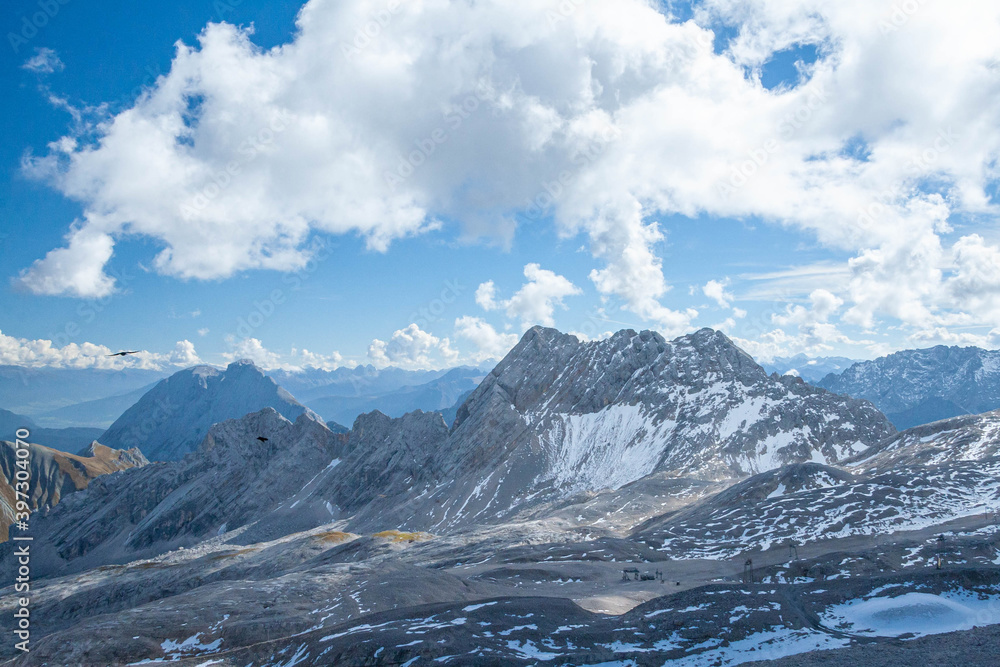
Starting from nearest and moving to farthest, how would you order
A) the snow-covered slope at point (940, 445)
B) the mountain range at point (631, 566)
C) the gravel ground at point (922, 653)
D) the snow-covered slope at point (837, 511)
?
the gravel ground at point (922, 653) < the mountain range at point (631, 566) < the snow-covered slope at point (837, 511) < the snow-covered slope at point (940, 445)

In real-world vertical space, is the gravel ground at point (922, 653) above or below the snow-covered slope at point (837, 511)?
above

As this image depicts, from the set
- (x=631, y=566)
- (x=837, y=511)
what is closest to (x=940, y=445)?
(x=837, y=511)

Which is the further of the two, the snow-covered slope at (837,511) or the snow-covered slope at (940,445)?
the snow-covered slope at (940,445)

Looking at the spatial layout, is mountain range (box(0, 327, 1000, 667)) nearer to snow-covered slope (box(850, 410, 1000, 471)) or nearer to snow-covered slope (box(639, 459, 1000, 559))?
snow-covered slope (box(639, 459, 1000, 559))

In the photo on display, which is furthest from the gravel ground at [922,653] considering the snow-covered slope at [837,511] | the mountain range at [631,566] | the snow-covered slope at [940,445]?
the snow-covered slope at [940,445]

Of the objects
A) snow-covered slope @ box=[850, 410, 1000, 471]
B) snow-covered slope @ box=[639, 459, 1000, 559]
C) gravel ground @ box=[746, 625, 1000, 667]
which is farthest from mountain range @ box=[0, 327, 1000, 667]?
snow-covered slope @ box=[850, 410, 1000, 471]

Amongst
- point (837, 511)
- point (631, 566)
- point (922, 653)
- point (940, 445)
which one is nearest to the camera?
point (922, 653)

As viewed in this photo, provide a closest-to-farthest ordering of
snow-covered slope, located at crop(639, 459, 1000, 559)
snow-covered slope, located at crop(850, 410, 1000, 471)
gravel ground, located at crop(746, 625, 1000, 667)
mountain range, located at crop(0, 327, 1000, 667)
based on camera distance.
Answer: gravel ground, located at crop(746, 625, 1000, 667)
mountain range, located at crop(0, 327, 1000, 667)
snow-covered slope, located at crop(639, 459, 1000, 559)
snow-covered slope, located at crop(850, 410, 1000, 471)

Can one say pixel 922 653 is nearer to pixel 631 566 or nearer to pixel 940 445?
pixel 631 566

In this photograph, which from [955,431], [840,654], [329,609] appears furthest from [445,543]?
[955,431]

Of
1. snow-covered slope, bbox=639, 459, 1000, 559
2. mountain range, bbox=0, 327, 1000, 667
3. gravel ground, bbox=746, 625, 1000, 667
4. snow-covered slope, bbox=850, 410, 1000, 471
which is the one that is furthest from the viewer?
snow-covered slope, bbox=850, 410, 1000, 471

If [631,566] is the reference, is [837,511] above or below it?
above

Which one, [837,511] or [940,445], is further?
[940,445]

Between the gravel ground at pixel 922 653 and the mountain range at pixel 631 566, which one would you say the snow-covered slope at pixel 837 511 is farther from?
the gravel ground at pixel 922 653
